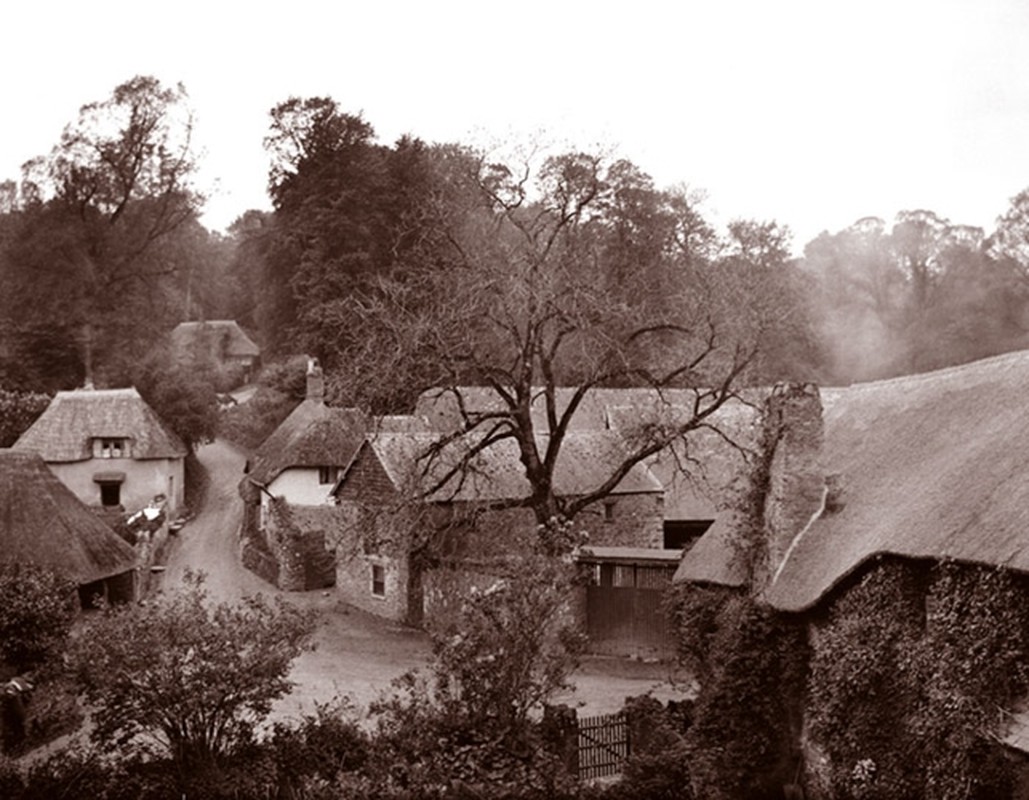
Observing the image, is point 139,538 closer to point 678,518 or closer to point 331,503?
point 331,503

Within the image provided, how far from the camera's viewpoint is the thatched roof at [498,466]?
32.7m

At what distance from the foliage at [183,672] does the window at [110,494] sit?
1146 inches

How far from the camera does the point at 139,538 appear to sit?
37562mm

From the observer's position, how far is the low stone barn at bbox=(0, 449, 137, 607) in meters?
30.4

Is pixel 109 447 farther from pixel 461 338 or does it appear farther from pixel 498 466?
pixel 461 338

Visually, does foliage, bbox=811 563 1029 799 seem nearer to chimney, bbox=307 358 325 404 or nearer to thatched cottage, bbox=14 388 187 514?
chimney, bbox=307 358 325 404

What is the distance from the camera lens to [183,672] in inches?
728

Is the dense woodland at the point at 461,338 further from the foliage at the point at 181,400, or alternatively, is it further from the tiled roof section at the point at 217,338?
the tiled roof section at the point at 217,338

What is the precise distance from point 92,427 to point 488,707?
31837 millimetres

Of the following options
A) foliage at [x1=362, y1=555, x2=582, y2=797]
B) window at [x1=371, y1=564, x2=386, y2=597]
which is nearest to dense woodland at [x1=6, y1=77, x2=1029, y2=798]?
foliage at [x1=362, y1=555, x2=582, y2=797]

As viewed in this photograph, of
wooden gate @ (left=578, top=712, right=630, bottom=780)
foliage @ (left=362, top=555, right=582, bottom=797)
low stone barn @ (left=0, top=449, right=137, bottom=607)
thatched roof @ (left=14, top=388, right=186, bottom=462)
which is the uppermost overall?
thatched roof @ (left=14, top=388, right=186, bottom=462)

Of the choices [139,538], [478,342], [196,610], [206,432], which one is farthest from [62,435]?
[196,610]

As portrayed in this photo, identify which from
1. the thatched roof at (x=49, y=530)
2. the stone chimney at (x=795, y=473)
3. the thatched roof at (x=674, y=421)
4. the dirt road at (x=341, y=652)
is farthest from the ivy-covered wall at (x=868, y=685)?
the thatched roof at (x=49, y=530)

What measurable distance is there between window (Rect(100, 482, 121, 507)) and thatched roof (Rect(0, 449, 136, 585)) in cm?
1402
